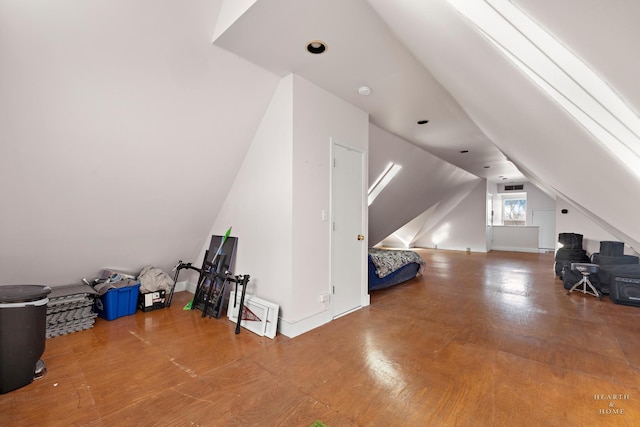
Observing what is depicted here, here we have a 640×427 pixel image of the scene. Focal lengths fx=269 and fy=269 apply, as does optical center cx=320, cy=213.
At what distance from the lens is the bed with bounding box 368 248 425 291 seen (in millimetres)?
4305

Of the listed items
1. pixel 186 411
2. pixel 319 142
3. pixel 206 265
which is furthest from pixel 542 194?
pixel 186 411

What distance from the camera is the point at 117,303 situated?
3.28 m

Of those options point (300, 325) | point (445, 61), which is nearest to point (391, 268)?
point (300, 325)

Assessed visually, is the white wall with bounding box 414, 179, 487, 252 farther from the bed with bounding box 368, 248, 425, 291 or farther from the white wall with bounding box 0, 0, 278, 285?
the white wall with bounding box 0, 0, 278, 285

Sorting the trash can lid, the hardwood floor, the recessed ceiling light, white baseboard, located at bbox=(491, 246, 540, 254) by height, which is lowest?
the hardwood floor

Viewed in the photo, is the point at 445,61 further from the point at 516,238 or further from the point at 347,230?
the point at 516,238

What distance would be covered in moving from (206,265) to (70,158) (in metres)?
1.88

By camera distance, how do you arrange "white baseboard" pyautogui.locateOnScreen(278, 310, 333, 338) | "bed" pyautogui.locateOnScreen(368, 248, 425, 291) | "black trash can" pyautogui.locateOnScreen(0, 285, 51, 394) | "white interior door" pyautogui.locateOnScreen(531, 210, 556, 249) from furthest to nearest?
"white interior door" pyautogui.locateOnScreen(531, 210, 556, 249), "bed" pyautogui.locateOnScreen(368, 248, 425, 291), "white baseboard" pyautogui.locateOnScreen(278, 310, 333, 338), "black trash can" pyautogui.locateOnScreen(0, 285, 51, 394)

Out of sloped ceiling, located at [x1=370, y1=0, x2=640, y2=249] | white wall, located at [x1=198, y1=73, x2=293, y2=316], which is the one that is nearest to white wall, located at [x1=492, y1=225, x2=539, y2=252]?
sloped ceiling, located at [x1=370, y1=0, x2=640, y2=249]

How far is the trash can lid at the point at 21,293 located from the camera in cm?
185

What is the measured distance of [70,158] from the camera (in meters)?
2.42

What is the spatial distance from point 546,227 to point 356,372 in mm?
11512

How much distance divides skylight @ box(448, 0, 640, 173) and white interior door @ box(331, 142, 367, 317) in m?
2.11

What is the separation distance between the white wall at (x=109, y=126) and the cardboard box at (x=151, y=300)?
526 millimetres
